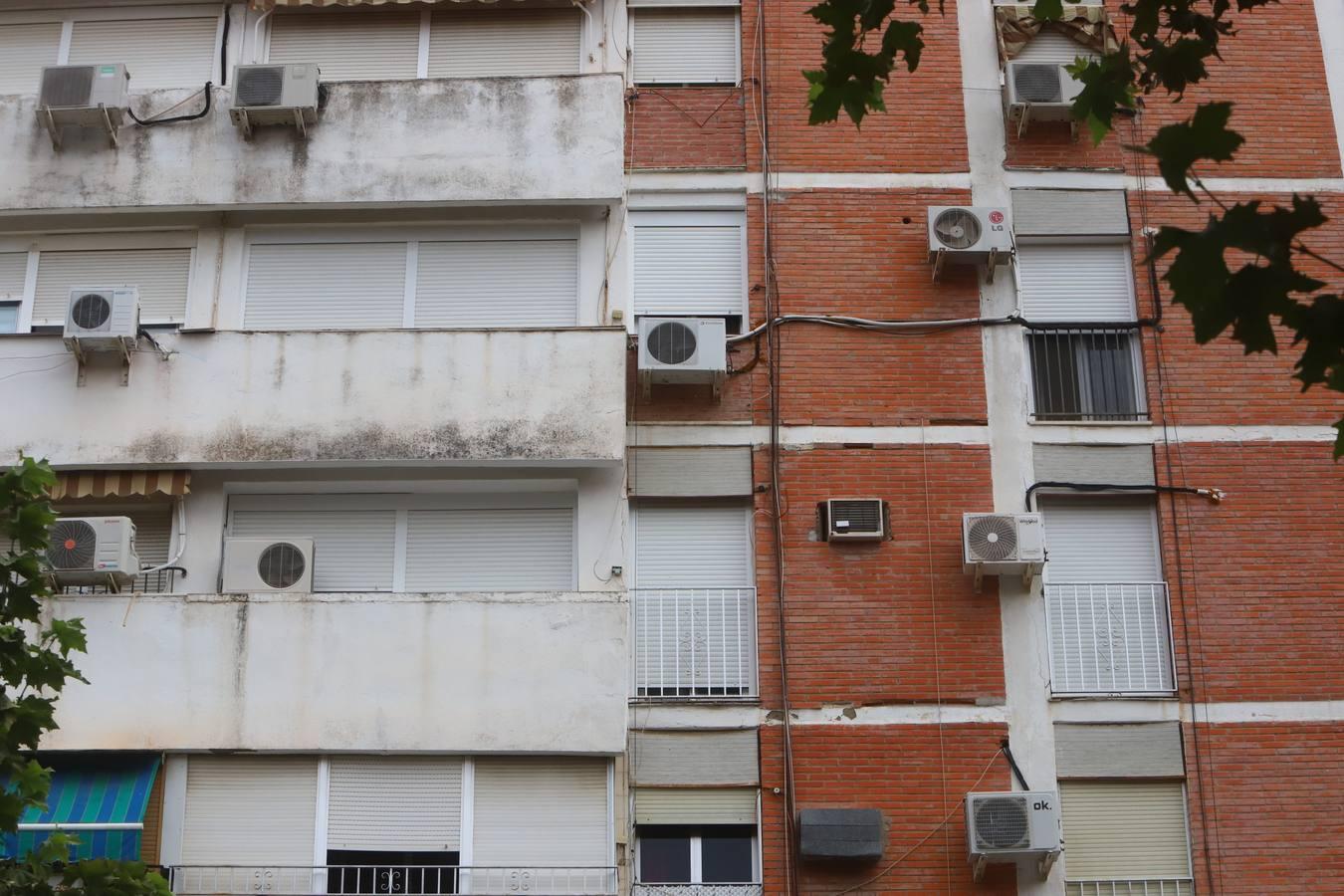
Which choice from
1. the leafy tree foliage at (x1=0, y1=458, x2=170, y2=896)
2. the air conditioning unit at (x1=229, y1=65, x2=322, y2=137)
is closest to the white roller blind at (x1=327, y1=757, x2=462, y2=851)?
the leafy tree foliage at (x1=0, y1=458, x2=170, y2=896)

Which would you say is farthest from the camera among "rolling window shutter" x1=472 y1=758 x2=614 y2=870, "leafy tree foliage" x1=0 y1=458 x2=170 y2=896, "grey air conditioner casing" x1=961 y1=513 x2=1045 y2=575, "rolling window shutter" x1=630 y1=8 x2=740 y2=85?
"rolling window shutter" x1=630 y1=8 x2=740 y2=85

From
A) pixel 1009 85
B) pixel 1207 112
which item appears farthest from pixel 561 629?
pixel 1207 112

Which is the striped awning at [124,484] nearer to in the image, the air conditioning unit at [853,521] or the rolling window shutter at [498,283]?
the rolling window shutter at [498,283]

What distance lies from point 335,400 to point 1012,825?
19.8 feet

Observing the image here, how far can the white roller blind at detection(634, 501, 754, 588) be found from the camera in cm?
1299

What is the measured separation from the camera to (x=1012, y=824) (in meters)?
11.7

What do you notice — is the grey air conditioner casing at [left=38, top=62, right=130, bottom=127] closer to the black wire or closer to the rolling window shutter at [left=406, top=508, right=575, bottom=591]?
the black wire

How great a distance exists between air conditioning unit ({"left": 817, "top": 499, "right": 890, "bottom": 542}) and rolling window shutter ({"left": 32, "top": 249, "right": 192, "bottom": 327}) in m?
5.66

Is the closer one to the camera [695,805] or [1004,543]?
[695,805]

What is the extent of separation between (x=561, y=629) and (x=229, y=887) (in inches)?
117

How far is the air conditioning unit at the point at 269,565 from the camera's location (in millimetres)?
12570

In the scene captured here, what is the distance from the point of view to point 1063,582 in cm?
1294

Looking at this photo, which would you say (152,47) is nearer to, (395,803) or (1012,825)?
(395,803)

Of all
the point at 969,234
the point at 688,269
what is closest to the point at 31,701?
the point at 688,269
